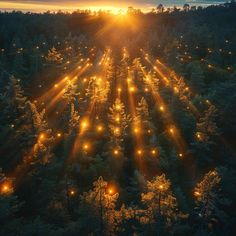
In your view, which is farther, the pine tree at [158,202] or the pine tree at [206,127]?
the pine tree at [206,127]

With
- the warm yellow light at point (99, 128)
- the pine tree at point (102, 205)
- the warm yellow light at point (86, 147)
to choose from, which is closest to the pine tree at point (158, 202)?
the pine tree at point (102, 205)

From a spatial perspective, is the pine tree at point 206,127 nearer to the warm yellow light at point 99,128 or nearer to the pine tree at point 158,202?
the warm yellow light at point 99,128

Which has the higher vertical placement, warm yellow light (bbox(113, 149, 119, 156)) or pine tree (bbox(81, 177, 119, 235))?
pine tree (bbox(81, 177, 119, 235))

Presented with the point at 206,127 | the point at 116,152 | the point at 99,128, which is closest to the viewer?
the point at 116,152

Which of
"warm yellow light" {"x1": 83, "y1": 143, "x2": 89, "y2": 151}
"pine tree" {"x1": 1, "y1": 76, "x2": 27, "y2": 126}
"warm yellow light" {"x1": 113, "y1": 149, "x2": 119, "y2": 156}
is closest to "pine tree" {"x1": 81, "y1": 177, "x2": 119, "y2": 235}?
"warm yellow light" {"x1": 113, "y1": 149, "x2": 119, "y2": 156}

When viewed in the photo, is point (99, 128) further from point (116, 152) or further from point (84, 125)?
point (116, 152)

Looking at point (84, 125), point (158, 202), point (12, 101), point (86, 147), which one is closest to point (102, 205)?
point (158, 202)

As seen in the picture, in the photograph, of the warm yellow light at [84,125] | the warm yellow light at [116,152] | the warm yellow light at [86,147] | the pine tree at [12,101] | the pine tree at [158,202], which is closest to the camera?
the pine tree at [158,202]

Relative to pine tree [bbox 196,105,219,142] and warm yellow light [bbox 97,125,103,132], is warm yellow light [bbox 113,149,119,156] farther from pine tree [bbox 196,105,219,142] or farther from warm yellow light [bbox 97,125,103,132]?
pine tree [bbox 196,105,219,142]

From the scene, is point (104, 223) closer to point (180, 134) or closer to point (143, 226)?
point (143, 226)

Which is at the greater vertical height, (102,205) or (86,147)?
(102,205)

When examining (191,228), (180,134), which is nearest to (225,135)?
(180,134)
